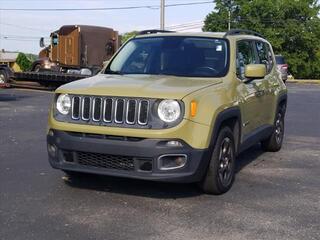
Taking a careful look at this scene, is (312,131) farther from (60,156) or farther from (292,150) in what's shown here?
(60,156)

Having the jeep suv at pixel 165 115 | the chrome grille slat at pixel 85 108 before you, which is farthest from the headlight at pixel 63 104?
the chrome grille slat at pixel 85 108

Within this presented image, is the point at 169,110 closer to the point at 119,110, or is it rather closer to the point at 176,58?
the point at 119,110

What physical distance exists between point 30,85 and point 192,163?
60.6 feet

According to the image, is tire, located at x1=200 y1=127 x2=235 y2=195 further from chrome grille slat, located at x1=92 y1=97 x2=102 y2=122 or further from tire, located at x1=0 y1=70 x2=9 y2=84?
tire, located at x1=0 y1=70 x2=9 y2=84

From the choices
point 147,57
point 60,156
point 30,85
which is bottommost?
point 30,85

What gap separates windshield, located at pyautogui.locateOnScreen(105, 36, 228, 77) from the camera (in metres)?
6.57

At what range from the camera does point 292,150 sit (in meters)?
9.18

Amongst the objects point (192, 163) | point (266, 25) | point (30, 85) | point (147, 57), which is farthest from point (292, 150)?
point (266, 25)

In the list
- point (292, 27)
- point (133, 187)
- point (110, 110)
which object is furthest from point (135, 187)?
point (292, 27)

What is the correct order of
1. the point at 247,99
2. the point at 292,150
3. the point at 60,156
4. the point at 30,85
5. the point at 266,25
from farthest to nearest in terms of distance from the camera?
the point at 266,25 < the point at 30,85 < the point at 292,150 < the point at 247,99 < the point at 60,156

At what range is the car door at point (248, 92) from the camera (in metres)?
6.73

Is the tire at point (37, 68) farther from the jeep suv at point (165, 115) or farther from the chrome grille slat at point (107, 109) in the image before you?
the chrome grille slat at point (107, 109)

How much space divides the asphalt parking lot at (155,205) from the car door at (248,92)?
691 millimetres

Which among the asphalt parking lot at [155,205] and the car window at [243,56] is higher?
the car window at [243,56]
